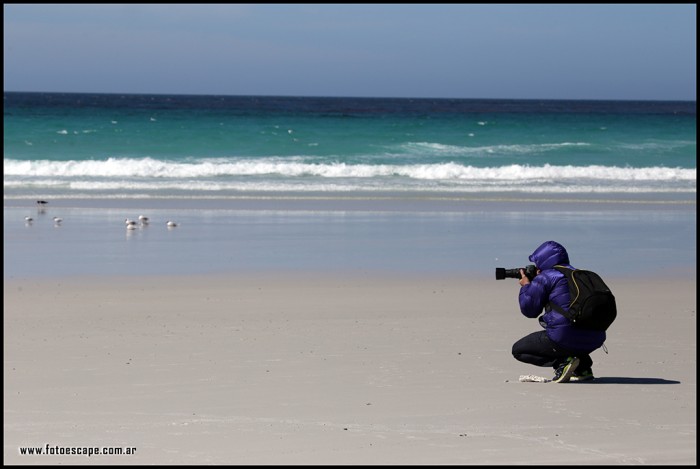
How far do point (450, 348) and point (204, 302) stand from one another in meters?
2.47

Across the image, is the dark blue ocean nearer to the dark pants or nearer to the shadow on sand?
the dark pants

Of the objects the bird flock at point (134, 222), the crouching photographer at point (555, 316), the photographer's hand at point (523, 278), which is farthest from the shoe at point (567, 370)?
the bird flock at point (134, 222)

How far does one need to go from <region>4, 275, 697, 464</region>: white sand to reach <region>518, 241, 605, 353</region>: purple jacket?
0.25m

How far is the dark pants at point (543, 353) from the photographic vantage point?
6301mm

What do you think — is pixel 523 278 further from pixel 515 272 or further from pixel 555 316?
pixel 555 316

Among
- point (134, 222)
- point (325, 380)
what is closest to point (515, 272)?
point (325, 380)

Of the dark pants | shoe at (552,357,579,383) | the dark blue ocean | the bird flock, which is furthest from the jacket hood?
the dark blue ocean

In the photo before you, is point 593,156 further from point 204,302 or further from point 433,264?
point 204,302

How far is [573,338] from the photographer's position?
20.4ft

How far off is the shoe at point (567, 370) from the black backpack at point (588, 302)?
228 mm

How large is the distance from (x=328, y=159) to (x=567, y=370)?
25914 mm

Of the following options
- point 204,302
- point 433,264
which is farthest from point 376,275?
point 204,302

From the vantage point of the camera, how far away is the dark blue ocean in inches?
882

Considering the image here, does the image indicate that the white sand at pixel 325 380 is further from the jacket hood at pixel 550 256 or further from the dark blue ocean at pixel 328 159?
the dark blue ocean at pixel 328 159
